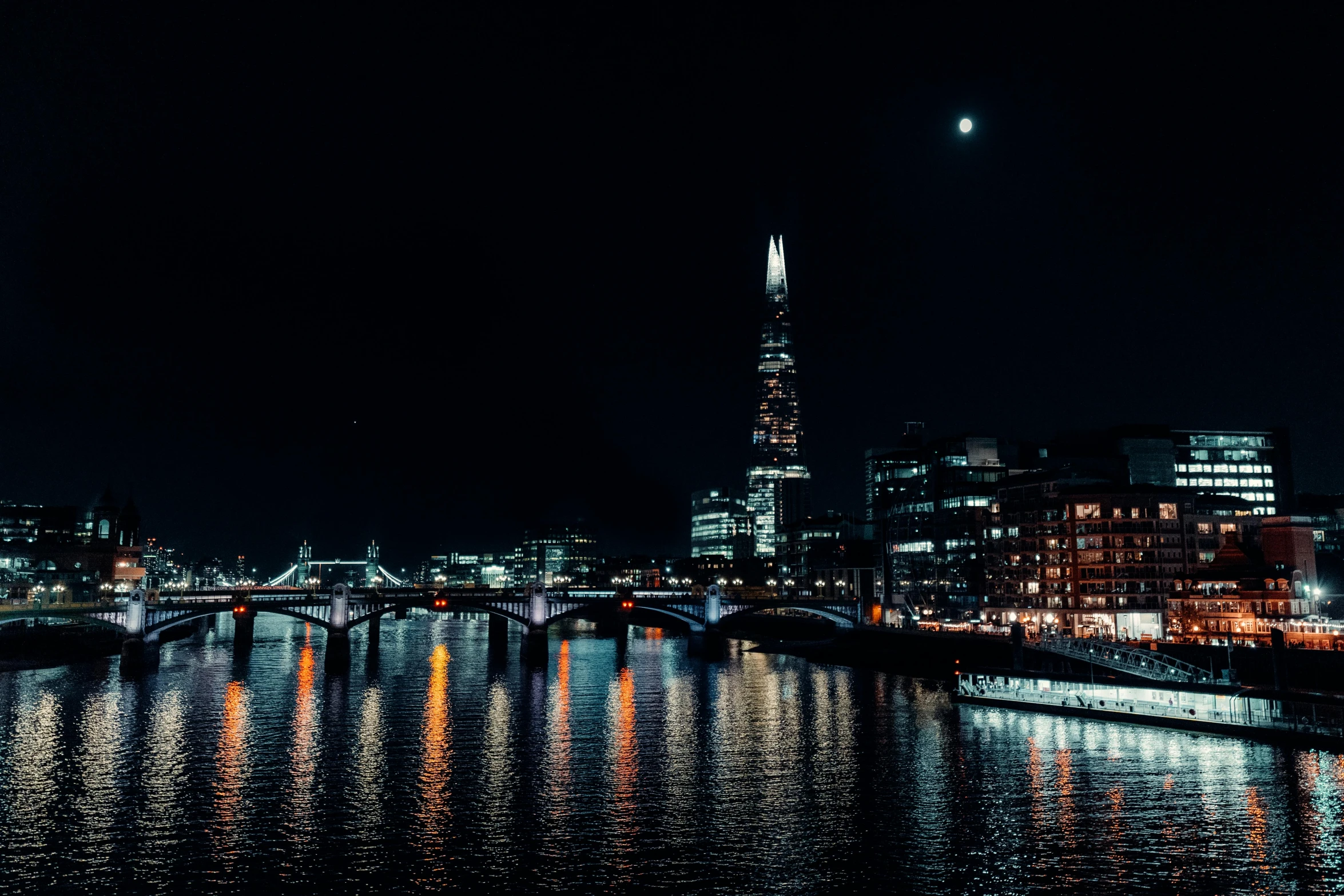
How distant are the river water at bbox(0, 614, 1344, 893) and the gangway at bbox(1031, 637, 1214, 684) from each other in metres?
16.3

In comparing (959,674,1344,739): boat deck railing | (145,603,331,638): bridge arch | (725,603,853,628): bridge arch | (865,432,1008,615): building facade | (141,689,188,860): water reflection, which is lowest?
(141,689,188,860): water reflection

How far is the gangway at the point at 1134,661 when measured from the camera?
9181 centimetres

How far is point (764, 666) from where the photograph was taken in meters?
130

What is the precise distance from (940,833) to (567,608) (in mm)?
102255

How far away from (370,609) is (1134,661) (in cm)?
9325

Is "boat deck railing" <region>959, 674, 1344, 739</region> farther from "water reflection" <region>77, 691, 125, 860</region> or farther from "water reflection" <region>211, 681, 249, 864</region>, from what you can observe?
"water reflection" <region>77, 691, 125, 860</region>

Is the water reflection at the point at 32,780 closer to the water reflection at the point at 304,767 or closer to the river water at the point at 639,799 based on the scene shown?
the river water at the point at 639,799

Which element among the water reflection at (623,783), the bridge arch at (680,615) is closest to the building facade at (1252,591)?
the water reflection at (623,783)

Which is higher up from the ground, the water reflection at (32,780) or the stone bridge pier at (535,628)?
the stone bridge pier at (535,628)

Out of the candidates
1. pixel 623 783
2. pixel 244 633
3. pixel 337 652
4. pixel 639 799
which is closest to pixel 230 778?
pixel 623 783

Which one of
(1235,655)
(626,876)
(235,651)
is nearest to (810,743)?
(626,876)

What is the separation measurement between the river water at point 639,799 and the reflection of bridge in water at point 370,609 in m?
28.2

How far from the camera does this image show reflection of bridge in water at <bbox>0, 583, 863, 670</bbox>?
120 metres

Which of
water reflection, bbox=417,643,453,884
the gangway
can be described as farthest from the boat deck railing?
water reflection, bbox=417,643,453,884
